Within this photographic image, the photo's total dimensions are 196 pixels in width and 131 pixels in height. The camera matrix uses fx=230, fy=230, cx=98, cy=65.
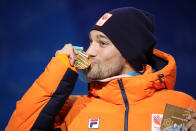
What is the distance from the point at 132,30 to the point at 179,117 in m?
0.49

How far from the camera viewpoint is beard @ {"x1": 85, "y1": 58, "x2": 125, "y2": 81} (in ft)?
3.59

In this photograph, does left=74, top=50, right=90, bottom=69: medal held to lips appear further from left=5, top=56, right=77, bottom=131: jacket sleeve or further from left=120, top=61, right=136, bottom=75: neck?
left=120, top=61, right=136, bottom=75: neck

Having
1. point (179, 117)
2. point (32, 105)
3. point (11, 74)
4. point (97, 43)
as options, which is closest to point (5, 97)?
point (11, 74)

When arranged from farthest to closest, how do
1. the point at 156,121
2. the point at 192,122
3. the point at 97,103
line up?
the point at 97,103 → the point at 156,121 → the point at 192,122

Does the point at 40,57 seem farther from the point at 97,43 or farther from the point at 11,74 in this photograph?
the point at 97,43

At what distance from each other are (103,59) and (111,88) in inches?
5.8

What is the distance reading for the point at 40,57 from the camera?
5.10 feet

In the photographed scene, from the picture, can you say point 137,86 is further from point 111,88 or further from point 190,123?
point 190,123

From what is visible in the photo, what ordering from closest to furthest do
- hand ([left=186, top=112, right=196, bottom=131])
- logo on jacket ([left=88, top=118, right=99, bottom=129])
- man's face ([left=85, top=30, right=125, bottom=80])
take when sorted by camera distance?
hand ([left=186, top=112, right=196, bottom=131])
logo on jacket ([left=88, top=118, right=99, bottom=129])
man's face ([left=85, top=30, right=125, bottom=80])

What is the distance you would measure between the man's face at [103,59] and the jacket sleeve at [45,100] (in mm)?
160

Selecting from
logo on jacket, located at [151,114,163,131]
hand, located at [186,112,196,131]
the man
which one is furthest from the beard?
hand, located at [186,112,196,131]

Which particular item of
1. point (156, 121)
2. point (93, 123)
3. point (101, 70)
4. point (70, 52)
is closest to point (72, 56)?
point (70, 52)

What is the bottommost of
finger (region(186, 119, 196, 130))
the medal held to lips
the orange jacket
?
finger (region(186, 119, 196, 130))

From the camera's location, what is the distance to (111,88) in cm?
106
